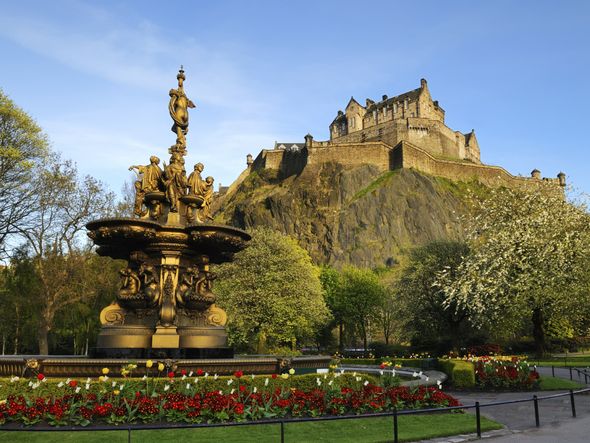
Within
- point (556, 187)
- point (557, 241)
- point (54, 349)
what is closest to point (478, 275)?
point (557, 241)

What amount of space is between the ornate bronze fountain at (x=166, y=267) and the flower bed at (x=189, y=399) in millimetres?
3264

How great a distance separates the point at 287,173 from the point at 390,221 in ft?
96.1

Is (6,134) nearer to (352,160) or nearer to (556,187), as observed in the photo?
(556,187)

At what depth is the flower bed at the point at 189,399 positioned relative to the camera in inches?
341

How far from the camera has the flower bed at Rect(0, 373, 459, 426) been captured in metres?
8.66

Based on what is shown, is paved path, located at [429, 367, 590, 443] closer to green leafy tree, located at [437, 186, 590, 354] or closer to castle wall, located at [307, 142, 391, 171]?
green leafy tree, located at [437, 186, 590, 354]

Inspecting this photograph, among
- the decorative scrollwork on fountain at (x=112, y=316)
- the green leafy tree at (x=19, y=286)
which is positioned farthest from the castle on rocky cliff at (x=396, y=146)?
the decorative scrollwork on fountain at (x=112, y=316)

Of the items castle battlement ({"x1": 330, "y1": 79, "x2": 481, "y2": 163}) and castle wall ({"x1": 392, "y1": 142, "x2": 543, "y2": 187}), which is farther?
castle battlement ({"x1": 330, "y1": 79, "x2": 481, "y2": 163})

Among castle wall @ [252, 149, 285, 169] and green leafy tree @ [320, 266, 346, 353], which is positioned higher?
castle wall @ [252, 149, 285, 169]

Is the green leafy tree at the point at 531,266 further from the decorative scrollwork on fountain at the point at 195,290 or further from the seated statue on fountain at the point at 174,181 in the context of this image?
the seated statue on fountain at the point at 174,181

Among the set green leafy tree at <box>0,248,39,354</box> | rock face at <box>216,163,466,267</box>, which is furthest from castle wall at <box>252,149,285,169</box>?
green leafy tree at <box>0,248,39,354</box>

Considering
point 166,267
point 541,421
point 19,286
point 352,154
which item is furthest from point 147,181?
point 352,154

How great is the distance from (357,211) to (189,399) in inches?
3239

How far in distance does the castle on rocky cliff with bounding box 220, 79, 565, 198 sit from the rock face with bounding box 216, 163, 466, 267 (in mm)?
3232
